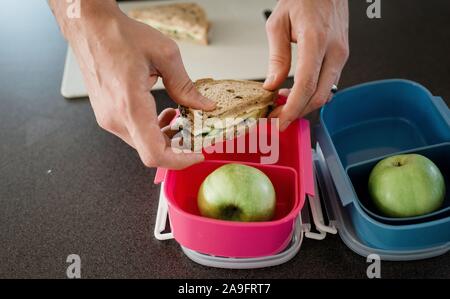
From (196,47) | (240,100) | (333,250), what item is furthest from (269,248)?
(196,47)

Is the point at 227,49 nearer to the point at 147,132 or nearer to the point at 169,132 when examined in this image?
the point at 169,132

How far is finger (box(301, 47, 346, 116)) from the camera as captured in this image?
73cm

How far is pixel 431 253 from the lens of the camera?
69cm

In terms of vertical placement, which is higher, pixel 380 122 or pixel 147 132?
pixel 147 132

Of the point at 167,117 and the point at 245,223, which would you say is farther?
the point at 167,117

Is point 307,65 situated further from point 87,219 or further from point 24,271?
point 24,271

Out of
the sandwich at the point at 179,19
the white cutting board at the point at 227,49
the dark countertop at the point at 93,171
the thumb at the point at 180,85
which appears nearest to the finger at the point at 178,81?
the thumb at the point at 180,85

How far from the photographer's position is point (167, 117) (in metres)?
0.82

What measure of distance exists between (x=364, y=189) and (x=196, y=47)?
2.02 ft

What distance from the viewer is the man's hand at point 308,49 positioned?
2.30ft

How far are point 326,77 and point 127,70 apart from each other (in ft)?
1.09

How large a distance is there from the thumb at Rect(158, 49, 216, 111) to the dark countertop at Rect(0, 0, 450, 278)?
217mm

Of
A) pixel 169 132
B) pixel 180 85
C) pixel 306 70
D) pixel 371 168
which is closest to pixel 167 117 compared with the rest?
pixel 169 132

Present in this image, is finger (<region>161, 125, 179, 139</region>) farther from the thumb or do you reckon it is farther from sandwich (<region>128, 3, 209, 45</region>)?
sandwich (<region>128, 3, 209, 45</region>)
